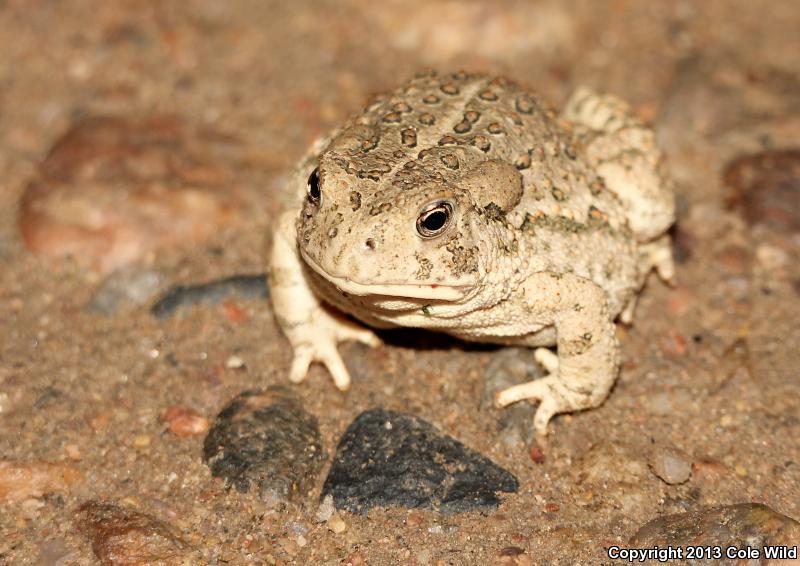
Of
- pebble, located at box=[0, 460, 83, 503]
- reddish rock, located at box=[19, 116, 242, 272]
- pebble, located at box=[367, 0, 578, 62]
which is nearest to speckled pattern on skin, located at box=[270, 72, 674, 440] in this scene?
reddish rock, located at box=[19, 116, 242, 272]

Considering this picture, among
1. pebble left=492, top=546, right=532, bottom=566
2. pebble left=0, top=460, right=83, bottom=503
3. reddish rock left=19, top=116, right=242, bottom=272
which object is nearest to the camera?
pebble left=492, top=546, right=532, bottom=566

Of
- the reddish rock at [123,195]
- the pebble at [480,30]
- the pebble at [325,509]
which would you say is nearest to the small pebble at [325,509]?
the pebble at [325,509]

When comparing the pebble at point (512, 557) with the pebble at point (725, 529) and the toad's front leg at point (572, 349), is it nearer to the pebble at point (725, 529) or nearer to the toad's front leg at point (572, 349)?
the pebble at point (725, 529)

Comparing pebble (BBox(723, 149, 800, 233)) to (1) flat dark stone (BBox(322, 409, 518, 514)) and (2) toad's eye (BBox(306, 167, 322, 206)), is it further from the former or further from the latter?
(2) toad's eye (BBox(306, 167, 322, 206))

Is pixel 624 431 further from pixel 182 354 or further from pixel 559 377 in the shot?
pixel 182 354

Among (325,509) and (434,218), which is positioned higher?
(434,218)

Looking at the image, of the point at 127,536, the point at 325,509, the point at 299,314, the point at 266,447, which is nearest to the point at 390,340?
the point at 299,314

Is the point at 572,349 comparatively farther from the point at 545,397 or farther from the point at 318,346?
the point at 318,346
